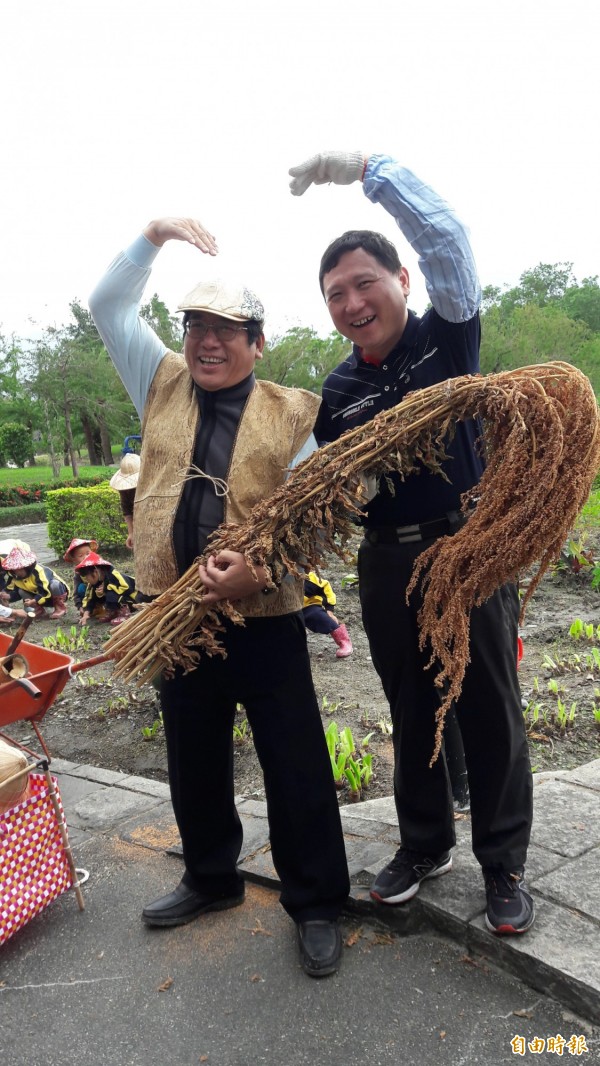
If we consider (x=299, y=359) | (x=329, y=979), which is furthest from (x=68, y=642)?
(x=299, y=359)

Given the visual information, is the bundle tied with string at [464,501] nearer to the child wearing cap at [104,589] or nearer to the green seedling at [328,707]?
the green seedling at [328,707]

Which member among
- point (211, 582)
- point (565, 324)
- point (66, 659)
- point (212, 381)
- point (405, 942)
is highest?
point (565, 324)

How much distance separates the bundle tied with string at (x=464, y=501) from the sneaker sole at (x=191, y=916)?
1.08 m

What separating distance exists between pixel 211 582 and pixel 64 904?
1.70 meters

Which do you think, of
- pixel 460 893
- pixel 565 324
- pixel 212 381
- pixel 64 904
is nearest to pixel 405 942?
Answer: pixel 460 893

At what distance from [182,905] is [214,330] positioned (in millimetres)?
2148

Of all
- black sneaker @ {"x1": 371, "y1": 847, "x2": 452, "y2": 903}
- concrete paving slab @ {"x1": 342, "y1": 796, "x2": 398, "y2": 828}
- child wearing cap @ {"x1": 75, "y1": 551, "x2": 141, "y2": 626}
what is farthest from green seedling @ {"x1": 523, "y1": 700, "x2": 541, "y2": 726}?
child wearing cap @ {"x1": 75, "y1": 551, "x2": 141, "y2": 626}

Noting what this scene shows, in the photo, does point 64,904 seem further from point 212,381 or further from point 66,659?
point 212,381

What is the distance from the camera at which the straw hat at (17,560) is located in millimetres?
7934

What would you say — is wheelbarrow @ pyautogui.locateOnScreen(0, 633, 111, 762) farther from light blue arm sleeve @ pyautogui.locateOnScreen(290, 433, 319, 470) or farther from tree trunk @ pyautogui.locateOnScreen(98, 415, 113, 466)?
tree trunk @ pyautogui.locateOnScreen(98, 415, 113, 466)

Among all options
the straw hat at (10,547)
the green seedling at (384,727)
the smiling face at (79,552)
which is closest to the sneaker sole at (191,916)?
the green seedling at (384,727)

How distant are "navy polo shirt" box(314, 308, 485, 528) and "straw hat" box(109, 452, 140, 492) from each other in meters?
2.98

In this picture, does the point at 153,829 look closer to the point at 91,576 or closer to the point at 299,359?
the point at 91,576

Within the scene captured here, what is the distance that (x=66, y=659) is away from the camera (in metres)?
2.89
